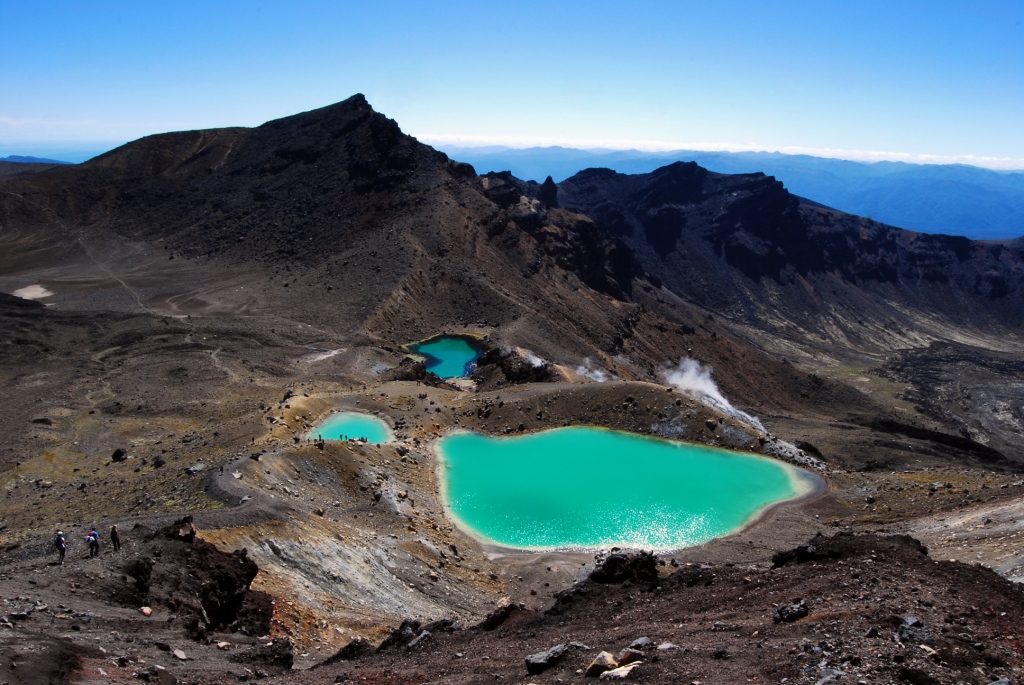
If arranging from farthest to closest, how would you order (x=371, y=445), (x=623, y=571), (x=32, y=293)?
(x=32, y=293) → (x=371, y=445) → (x=623, y=571)

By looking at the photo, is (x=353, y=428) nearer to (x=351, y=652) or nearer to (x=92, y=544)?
(x=92, y=544)

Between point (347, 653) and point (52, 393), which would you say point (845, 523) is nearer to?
point (347, 653)

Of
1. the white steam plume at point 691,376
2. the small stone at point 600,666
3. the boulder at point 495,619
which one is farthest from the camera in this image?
the white steam plume at point 691,376

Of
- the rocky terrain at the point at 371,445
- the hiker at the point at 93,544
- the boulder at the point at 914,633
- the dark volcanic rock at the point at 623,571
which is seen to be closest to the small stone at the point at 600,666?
the rocky terrain at the point at 371,445

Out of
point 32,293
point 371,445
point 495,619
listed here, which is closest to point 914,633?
point 495,619

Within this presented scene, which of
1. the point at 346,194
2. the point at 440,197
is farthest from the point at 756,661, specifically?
the point at 346,194

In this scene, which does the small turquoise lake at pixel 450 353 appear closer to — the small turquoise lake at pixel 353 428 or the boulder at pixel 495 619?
the small turquoise lake at pixel 353 428

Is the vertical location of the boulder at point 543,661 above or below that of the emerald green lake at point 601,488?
above

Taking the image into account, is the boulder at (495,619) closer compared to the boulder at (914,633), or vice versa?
the boulder at (914,633)
